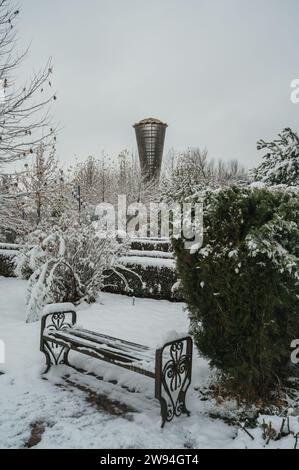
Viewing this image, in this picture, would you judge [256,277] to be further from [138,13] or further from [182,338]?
[138,13]

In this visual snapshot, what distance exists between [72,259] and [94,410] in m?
4.32

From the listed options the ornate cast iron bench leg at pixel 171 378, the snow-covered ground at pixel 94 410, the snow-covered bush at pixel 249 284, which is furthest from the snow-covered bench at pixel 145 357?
the snow-covered bush at pixel 249 284

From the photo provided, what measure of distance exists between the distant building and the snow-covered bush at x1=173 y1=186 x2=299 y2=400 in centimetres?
3913

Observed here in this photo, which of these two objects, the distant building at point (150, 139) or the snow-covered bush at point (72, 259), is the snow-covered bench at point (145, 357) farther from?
the distant building at point (150, 139)

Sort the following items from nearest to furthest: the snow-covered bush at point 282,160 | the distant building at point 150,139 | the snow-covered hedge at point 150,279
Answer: the snow-covered bush at point 282,160
the snow-covered hedge at point 150,279
the distant building at point 150,139

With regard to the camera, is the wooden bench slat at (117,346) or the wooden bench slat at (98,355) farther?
the wooden bench slat at (117,346)

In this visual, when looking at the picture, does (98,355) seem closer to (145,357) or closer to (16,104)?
(145,357)

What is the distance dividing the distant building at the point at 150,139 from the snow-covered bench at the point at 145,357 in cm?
3866

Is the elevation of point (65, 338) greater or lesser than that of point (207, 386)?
greater

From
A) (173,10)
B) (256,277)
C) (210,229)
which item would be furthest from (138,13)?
(256,277)

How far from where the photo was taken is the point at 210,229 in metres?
3.26

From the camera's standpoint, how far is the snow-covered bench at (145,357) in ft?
9.90

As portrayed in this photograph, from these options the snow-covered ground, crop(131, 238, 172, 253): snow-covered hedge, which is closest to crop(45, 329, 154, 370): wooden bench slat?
the snow-covered ground

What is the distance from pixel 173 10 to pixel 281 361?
27.2 ft
